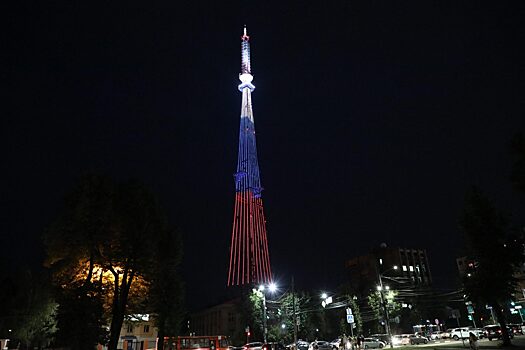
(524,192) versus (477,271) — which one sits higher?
(524,192)

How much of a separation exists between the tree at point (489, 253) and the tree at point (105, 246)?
1082 inches

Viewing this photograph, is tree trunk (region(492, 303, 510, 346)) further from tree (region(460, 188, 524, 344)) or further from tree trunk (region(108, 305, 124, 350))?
tree trunk (region(108, 305, 124, 350))

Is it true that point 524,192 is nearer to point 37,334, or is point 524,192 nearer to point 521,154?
point 521,154

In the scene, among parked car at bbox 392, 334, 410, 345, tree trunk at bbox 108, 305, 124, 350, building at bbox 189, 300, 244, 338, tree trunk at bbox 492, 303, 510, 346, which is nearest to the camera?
tree trunk at bbox 108, 305, 124, 350

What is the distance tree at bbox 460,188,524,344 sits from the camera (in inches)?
1314

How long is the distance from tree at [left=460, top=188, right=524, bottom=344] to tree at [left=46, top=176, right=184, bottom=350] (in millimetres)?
27483

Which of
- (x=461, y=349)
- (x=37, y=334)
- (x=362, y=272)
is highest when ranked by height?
(x=362, y=272)

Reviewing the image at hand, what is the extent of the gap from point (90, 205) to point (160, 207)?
748 centimetres

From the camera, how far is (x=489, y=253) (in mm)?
33969

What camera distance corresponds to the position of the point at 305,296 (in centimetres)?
6962

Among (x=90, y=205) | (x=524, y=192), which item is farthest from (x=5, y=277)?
(x=524, y=192)

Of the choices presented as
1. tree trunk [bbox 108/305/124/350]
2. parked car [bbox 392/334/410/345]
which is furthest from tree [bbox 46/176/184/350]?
parked car [bbox 392/334/410/345]

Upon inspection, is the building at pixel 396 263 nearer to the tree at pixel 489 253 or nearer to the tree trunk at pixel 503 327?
the tree at pixel 489 253

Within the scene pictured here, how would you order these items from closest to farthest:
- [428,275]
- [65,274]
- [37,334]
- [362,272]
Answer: [65,274]
[37,334]
[362,272]
[428,275]
